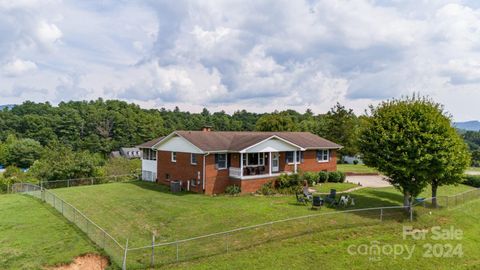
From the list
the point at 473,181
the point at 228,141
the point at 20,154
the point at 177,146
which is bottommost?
the point at 473,181

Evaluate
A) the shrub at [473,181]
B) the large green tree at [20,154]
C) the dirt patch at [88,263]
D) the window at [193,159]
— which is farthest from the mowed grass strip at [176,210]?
the large green tree at [20,154]

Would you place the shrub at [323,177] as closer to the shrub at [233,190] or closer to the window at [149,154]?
the shrub at [233,190]

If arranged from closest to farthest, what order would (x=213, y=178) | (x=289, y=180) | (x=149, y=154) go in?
(x=213, y=178) → (x=289, y=180) → (x=149, y=154)

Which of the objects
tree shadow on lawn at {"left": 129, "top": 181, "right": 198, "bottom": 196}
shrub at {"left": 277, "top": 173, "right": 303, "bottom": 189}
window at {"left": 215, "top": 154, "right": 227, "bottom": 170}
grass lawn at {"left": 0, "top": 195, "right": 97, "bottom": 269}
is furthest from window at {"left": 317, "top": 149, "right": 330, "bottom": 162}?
grass lawn at {"left": 0, "top": 195, "right": 97, "bottom": 269}

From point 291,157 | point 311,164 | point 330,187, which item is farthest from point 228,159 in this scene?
point 311,164

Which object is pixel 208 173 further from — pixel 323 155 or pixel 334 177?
pixel 323 155

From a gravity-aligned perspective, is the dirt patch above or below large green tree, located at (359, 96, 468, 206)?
below

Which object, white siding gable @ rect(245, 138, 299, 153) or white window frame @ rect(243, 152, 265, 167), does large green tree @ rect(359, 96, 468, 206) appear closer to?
white siding gable @ rect(245, 138, 299, 153)

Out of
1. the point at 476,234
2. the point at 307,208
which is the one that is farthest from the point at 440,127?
the point at 307,208
